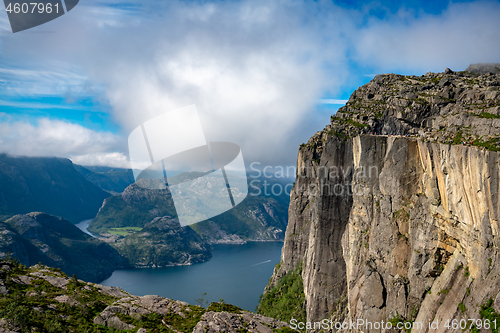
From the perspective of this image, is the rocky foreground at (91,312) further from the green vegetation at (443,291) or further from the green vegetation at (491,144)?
the green vegetation at (491,144)

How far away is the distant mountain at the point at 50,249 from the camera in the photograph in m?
165

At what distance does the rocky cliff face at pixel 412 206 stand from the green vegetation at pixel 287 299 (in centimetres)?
894

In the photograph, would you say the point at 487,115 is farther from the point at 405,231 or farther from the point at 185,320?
the point at 185,320

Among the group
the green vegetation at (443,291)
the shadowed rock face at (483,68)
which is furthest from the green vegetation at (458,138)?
the shadowed rock face at (483,68)

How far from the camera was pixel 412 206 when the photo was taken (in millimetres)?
30594

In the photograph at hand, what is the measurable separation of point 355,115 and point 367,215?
20.7m

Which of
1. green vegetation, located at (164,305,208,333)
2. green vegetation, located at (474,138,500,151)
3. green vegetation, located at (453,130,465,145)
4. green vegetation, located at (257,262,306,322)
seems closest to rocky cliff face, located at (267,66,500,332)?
green vegetation, located at (474,138,500,151)

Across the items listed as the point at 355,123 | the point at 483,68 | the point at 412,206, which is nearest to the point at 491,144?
the point at 412,206

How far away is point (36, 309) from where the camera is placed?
65.3 ft

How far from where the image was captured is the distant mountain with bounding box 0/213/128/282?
165 m

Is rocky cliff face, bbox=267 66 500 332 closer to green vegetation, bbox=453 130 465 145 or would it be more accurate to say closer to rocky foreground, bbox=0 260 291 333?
green vegetation, bbox=453 130 465 145

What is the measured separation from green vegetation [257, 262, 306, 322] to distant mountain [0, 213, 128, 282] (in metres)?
148

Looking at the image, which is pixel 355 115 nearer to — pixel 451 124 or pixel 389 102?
pixel 389 102

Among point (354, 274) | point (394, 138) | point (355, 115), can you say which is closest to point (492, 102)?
point (394, 138)
